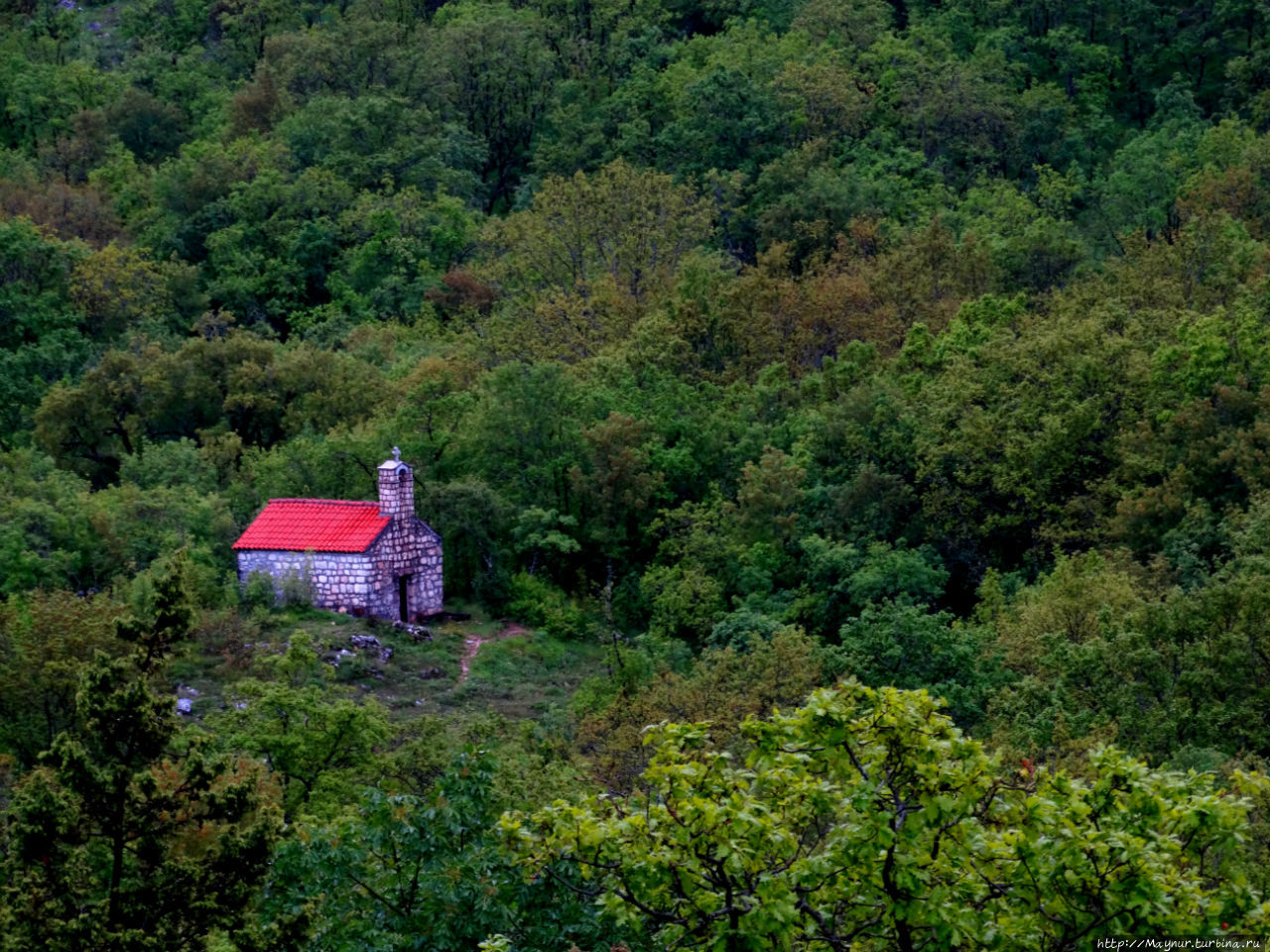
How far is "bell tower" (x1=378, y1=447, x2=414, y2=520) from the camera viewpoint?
3512 cm

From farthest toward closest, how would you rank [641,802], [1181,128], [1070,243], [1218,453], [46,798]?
[1181,128] → [1070,243] → [1218,453] → [46,798] → [641,802]

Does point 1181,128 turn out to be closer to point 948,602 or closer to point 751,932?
point 948,602

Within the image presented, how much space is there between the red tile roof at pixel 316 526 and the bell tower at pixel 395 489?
216mm

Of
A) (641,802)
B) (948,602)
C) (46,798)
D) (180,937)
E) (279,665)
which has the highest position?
(641,802)

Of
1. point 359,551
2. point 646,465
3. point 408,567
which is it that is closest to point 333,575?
point 359,551

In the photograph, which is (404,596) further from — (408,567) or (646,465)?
(646,465)

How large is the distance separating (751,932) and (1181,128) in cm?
5004

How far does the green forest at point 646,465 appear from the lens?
40.5ft

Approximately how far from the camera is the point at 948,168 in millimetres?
58562

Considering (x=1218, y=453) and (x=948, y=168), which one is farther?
(x=948, y=168)

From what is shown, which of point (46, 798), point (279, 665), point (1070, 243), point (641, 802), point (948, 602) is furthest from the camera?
point (1070, 243)

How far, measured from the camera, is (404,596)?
117 feet

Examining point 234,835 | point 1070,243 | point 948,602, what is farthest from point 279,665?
point 1070,243

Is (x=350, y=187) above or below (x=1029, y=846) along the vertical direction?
below
